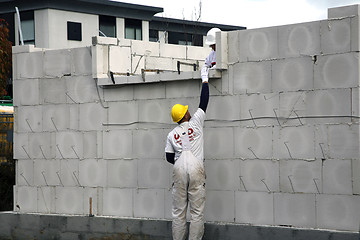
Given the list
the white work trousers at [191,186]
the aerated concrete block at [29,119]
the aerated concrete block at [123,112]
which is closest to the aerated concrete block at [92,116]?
the aerated concrete block at [123,112]

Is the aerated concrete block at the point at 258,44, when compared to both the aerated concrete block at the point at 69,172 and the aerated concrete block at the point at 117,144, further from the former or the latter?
the aerated concrete block at the point at 69,172

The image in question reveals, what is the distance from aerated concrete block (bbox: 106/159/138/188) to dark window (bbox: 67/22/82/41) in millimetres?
20837

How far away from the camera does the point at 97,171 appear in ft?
34.9

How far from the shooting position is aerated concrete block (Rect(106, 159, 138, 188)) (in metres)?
10.3

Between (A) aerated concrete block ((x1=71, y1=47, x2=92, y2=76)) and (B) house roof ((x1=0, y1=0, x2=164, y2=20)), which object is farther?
(B) house roof ((x1=0, y1=0, x2=164, y2=20))

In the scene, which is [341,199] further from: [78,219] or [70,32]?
[70,32]

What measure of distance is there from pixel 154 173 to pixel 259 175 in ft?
5.62

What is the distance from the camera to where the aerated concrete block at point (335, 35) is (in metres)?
8.30

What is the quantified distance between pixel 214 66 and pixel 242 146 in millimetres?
1171

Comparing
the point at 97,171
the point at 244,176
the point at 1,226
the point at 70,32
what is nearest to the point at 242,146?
the point at 244,176

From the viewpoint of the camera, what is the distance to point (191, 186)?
354 inches

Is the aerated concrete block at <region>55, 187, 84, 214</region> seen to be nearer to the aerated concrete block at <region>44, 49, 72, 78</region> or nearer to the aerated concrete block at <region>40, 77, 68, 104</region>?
the aerated concrete block at <region>40, 77, 68, 104</region>

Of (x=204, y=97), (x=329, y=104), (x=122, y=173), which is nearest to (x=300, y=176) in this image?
Result: (x=329, y=104)

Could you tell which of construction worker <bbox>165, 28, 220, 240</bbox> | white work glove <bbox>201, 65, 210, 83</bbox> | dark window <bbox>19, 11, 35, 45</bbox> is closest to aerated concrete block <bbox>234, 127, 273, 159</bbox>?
construction worker <bbox>165, 28, 220, 240</bbox>
